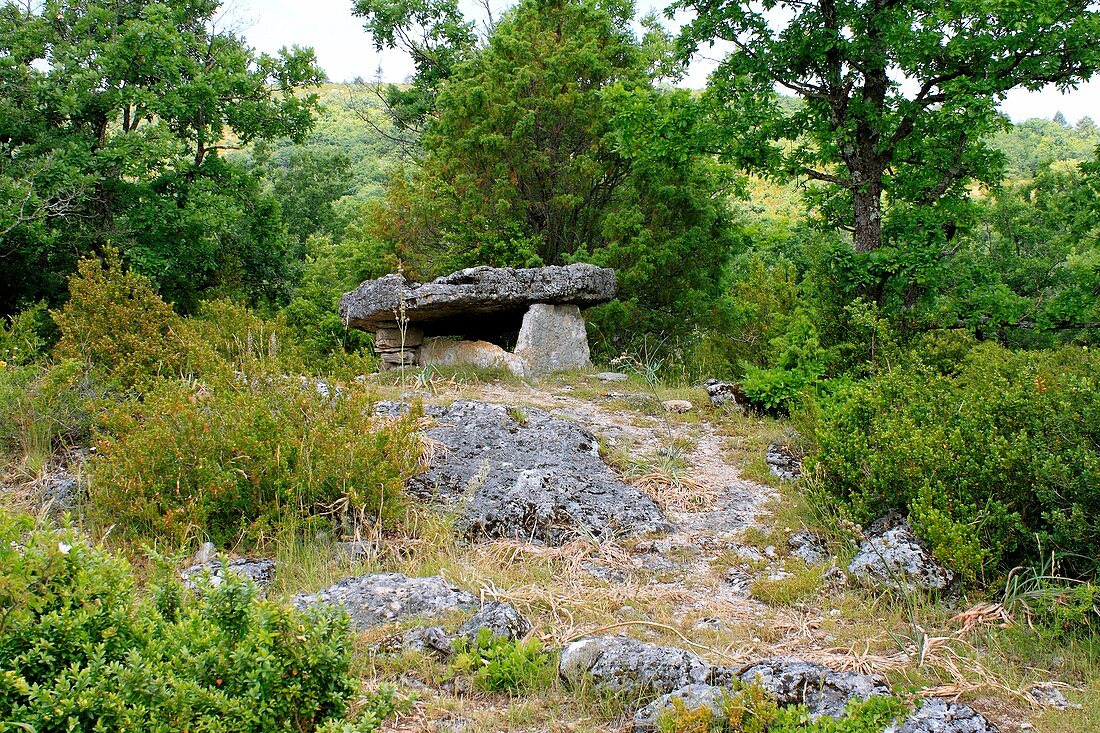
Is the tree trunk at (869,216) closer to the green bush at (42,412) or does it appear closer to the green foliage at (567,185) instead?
the green foliage at (567,185)

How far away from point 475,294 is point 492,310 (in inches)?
24.1

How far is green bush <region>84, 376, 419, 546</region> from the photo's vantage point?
4371 mm

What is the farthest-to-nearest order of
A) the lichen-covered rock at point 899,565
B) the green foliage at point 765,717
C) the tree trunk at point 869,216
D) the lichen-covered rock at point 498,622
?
the tree trunk at point 869,216, the lichen-covered rock at point 899,565, the lichen-covered rock at point 498,622, the green foliage at point 765,717

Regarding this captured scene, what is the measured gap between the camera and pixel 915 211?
25.1 ft

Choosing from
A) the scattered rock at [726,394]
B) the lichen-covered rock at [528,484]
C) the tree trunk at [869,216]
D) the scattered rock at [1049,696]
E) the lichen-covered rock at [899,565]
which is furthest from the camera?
the tree trunk at [869,216]

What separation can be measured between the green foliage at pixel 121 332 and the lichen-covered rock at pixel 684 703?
15.2ft

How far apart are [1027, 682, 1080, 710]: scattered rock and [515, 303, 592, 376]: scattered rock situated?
692cm

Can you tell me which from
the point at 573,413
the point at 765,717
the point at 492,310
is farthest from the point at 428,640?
the point at 492,310

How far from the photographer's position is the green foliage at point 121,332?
6.54 metres

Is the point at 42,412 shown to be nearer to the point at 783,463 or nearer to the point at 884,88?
the point at 783,463

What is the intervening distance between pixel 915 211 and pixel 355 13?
1321 centimetres

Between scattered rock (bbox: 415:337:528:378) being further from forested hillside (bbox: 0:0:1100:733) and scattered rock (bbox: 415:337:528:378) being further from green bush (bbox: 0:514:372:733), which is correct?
green bush (bbox: 0:514:372:733)

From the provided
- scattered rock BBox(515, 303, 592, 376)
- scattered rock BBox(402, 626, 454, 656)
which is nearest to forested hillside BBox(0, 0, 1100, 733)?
scattered rock BBox(402, 626, 454, 656)

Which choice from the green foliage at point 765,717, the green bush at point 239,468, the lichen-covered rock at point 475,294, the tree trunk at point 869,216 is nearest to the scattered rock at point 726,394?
the tree trunk at point 869,216
